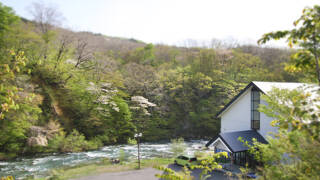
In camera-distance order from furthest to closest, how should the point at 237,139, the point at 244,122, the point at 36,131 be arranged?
the point at 36,131 < the point at 244,122 < the point at 237,139

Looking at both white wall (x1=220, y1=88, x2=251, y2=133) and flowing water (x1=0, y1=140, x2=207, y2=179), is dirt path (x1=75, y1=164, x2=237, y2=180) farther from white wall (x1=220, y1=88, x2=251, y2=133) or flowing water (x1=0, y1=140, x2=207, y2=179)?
white wall (x1=220, y1=88, x2=251, y2=133)

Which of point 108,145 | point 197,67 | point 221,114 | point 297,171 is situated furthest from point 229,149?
point 197,67

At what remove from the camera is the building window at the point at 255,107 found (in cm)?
1682

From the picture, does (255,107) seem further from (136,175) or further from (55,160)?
(55,160)

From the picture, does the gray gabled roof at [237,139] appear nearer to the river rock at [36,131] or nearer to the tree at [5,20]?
→ the river rock at [36,131]

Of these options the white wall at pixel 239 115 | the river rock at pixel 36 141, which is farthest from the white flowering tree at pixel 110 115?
the white wall at pixel 239 115

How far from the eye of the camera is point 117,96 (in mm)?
29469

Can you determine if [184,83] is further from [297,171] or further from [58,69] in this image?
[297,171]

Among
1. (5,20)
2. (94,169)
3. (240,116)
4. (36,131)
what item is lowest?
(94,169)

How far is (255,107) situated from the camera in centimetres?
1700

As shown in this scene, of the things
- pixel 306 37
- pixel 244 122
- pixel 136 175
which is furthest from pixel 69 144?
pixel 306 37

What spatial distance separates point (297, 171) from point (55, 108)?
26731 millimetres

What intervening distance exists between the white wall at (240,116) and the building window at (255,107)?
252mm

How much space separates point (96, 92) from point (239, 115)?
1512 centimetres
